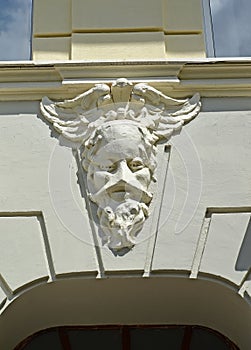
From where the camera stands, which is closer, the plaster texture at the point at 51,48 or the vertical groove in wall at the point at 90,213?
the vertical groove in wall at the point at 90,213

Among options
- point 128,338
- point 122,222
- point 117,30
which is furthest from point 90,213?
point 117,30

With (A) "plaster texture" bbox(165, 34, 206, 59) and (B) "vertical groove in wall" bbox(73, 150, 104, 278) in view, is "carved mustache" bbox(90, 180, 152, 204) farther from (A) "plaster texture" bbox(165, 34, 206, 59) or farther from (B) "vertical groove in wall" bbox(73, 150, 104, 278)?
(A) "plaster texture" bbox(165, 34, 206, 59)

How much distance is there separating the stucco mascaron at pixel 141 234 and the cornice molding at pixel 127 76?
0.13 ft

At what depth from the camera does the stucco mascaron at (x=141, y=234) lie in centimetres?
478

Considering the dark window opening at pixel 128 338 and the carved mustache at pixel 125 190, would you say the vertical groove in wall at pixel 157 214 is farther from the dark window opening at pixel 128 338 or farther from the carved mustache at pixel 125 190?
the dark window opening at pixel 128 338

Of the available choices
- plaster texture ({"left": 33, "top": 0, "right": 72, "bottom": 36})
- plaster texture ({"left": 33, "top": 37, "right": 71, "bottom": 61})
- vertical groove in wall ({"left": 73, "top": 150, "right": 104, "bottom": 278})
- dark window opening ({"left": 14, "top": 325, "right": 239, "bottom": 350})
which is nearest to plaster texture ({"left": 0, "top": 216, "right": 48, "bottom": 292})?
vertical groove in wall ({"left": 73, "top": 150, "right": 104, "bottom": 278})

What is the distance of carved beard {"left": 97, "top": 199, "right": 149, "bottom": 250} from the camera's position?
4.79m

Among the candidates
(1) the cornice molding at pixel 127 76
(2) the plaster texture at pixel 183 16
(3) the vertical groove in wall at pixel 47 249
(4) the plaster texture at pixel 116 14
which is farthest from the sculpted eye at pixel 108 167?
(2) the plaster texture at pixel 183 16

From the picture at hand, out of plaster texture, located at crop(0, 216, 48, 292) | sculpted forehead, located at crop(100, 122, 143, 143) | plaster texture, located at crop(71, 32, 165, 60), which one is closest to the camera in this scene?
plaster texture, located at crop(0, 216, 48, 292)

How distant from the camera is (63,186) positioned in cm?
499

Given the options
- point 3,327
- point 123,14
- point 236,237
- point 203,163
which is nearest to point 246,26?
point 123,14

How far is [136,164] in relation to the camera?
4.97 meters

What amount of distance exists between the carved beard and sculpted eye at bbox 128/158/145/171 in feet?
0.77

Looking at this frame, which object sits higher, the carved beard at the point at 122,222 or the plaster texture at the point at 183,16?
the plaster texture at the point at 183,16
